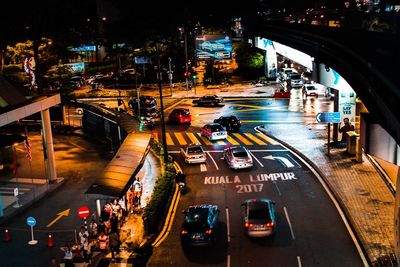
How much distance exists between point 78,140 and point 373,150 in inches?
1375

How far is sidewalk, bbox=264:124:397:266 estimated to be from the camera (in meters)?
21.5

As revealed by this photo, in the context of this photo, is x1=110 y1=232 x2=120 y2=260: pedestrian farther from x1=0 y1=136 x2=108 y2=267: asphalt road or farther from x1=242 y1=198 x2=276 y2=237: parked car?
x1=242 y1=198 x2=276 y2=237: parked car

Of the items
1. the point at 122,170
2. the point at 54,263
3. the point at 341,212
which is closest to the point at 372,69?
the point at 341,212


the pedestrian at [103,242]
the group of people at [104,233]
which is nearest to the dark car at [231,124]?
the group of people at [104,233]

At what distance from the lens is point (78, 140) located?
47.3 meters

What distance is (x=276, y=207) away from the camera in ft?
89.2

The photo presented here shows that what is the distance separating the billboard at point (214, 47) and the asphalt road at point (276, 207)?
29.5 meters

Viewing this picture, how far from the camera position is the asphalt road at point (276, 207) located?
21359 mm

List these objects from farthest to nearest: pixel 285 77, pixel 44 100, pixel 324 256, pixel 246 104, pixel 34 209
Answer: pixel 285 77 < pixel 246 104 < pixel 44 100 < pixel 34 209 < pixel 324 256

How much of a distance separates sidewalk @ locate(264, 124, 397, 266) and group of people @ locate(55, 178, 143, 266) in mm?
10825

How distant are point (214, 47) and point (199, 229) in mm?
55102

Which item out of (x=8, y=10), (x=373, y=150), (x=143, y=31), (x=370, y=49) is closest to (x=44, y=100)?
(x=370, y=49)

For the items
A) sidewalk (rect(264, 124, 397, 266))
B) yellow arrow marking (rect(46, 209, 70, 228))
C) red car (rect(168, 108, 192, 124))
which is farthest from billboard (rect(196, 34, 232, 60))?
yellow arrow marking (rect(46, 209, 70, 228))

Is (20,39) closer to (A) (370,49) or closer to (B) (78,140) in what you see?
(B) (78,140)
